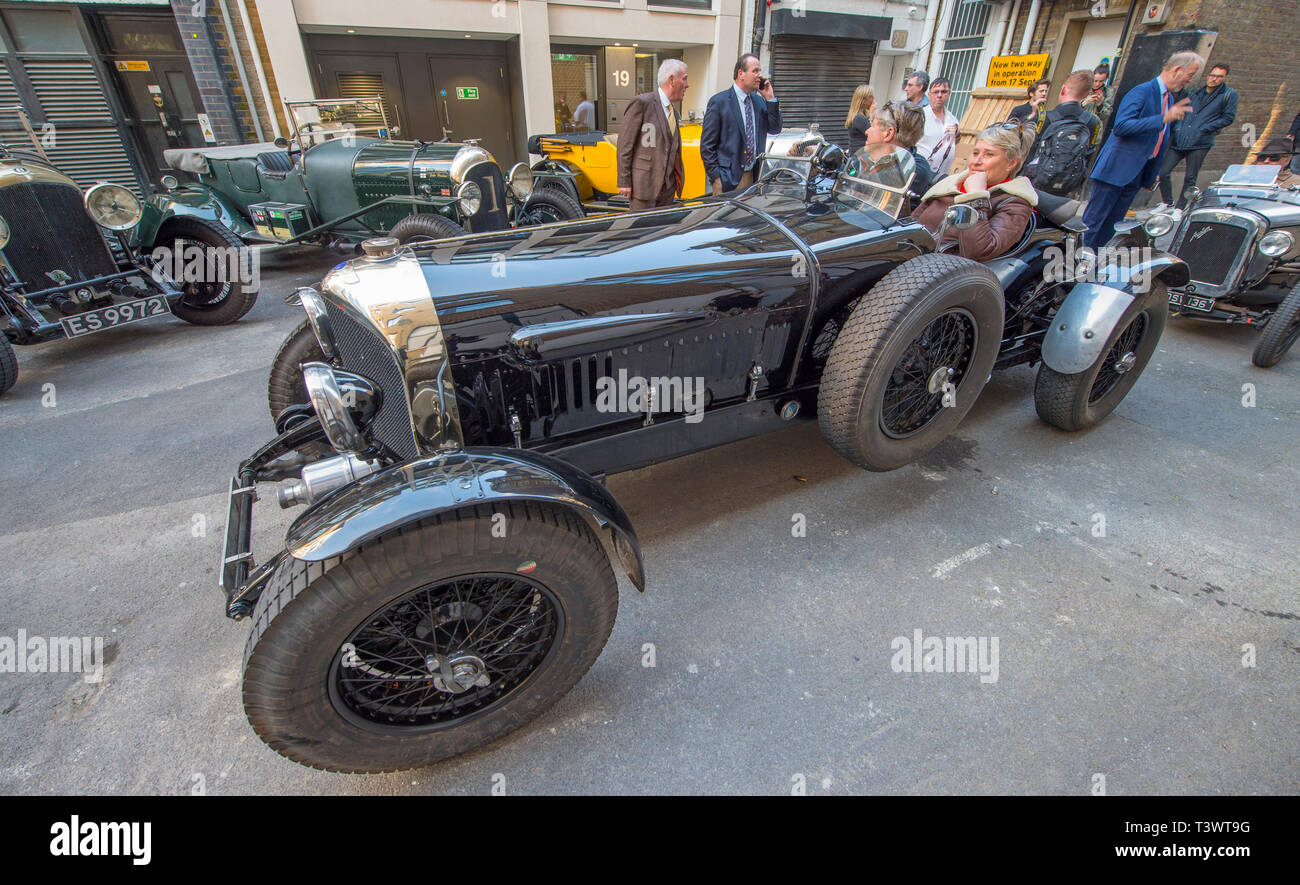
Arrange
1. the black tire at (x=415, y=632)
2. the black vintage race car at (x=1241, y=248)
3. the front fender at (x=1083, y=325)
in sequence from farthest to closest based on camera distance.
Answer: the black vintage race car at (x=1241, y=248)
the front fender at (x=1083, y=325)
the black tire at (x=415, y=632)

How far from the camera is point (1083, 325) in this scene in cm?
329

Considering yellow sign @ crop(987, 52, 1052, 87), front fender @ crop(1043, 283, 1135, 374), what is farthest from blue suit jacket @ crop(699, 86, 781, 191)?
yellow sign @ crop(987, 52, 1052, 87)

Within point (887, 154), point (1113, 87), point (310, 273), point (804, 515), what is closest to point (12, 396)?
point (310, 273)

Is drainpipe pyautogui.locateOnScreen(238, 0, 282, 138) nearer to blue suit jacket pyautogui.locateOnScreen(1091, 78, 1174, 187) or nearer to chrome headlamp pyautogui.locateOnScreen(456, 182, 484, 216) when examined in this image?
chrome headlamp pyautogui.locateOnScreen(456, 182, 484, 216)

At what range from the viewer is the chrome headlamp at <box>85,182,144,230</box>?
4.61 m

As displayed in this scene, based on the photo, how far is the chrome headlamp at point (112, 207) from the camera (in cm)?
461

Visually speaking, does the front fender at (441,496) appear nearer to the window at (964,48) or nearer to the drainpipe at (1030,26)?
the drainpipe at (1030,26)

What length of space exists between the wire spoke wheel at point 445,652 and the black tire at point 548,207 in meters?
6.39

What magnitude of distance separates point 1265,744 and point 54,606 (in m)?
4.52

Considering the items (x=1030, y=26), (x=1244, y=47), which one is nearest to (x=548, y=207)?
(x=1030, y=26)

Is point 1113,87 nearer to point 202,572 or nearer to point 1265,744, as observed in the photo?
point 1265,744

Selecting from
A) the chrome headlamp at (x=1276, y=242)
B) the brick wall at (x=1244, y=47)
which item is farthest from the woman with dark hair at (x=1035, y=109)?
the chrome headlamp at (x=1276, y=242)

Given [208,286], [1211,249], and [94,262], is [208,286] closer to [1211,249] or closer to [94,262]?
[94,262]

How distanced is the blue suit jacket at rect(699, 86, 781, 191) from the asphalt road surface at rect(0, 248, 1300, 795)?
2.95m
